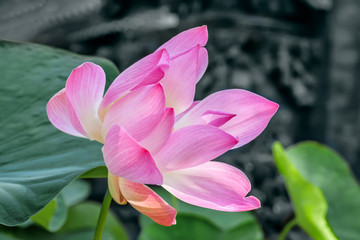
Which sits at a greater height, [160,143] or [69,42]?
[160,143]

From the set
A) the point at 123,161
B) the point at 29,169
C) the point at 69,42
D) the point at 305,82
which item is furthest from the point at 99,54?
the point at 123,161

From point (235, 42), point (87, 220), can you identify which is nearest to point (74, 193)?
point (87, 220)

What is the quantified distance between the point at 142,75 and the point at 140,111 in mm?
18

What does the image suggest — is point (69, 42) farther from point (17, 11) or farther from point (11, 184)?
point (11, 184)

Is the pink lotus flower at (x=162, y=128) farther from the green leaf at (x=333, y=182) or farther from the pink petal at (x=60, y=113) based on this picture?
the green leaf at (x=333, y=182)

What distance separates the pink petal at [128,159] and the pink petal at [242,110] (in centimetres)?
5

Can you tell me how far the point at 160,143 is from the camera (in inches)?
8.5

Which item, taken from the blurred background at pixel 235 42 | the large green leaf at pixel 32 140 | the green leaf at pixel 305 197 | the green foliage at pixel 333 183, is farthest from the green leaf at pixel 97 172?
the blurred background at pixel 235 42

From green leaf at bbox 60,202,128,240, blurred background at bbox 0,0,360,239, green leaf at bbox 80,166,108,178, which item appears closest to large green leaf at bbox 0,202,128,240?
green leaf at bbox 60,202,128,240

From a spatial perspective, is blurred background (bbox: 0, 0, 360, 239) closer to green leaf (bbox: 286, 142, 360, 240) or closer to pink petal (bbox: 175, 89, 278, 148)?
green leaf (bbox: 286, 142, 360, 240)

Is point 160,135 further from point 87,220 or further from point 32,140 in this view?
point 87,220

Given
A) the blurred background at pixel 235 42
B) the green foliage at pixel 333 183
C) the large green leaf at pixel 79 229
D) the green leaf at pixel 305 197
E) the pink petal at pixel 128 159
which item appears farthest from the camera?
the blurred background at pixel 235 42

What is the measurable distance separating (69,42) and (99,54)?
0.08 m

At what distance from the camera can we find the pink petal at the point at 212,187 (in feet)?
0.71
